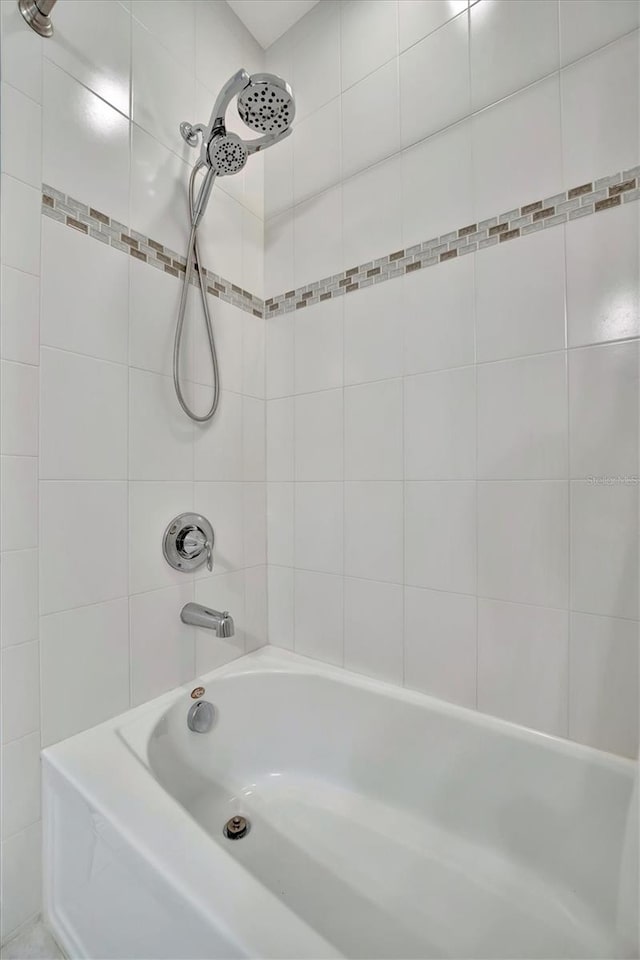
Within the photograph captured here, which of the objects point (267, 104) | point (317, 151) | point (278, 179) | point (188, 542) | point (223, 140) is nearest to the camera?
point (267, 104)

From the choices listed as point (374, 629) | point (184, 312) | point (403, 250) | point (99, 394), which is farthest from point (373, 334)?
point (374, 629)

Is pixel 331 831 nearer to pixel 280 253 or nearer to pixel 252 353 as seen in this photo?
pixel 252 353

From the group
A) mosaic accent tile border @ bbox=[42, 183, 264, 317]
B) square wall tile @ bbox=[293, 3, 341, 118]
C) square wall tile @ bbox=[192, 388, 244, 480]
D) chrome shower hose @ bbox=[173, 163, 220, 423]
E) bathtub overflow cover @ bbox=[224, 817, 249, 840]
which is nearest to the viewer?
mosaic accent tile border @ bbox=[42, 183, 264, 317]

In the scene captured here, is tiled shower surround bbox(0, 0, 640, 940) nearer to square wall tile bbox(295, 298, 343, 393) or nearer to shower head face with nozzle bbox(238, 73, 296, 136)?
square wall tile bbox(295, 298, 343, 393)

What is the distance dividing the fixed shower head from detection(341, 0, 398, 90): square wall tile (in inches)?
21.3

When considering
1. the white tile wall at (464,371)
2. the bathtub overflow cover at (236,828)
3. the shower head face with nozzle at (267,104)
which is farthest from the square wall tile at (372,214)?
the bathtub overflow cover at (236,828)

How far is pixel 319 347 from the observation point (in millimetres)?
1476

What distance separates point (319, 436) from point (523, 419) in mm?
640

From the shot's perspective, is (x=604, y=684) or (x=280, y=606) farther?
(x=280, y=606)

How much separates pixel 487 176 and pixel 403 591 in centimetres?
116

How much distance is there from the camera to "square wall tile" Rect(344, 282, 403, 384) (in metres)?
1.30

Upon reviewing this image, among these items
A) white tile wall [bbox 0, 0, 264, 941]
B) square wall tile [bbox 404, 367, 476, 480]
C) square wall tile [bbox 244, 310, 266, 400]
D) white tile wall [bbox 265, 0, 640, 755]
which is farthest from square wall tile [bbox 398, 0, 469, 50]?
square wall tile [bbox 404, 367, 476, 480]

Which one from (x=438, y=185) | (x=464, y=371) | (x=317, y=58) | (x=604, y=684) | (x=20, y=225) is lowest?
(x=604, y=684)

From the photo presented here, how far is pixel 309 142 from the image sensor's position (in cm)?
153
